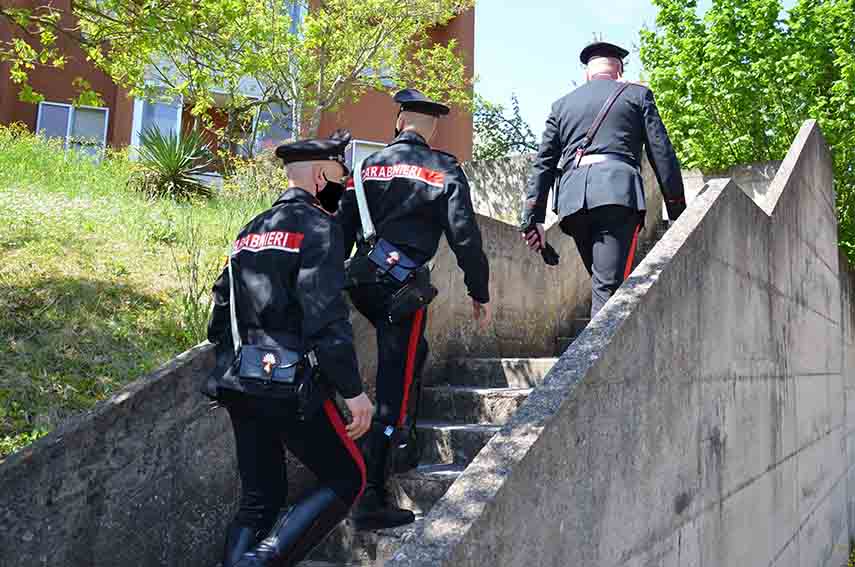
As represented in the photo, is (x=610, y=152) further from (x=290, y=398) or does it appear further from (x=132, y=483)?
(x=132, y=483)

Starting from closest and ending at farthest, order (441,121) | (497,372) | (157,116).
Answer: (497,372)
(157,116)
(441,121)

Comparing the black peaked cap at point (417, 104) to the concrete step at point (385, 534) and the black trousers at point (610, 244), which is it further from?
the concrete step at point (385, 534)

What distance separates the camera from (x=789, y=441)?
254 inches

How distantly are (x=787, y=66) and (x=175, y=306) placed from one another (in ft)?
24.8

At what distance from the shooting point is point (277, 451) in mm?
2975

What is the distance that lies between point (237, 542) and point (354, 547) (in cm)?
87

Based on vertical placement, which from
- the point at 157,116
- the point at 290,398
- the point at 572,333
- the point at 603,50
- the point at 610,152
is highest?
the point at 157,116

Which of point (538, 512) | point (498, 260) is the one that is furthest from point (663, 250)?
point (498, 260)

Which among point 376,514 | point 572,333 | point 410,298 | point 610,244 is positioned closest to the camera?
point 376,514

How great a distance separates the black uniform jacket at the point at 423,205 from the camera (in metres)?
3.74

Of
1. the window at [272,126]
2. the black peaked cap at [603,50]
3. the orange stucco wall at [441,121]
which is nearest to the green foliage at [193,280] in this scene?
the black peaked cap at [603,50]

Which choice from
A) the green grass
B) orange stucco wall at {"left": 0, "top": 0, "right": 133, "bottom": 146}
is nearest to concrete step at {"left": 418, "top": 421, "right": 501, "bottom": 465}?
the green grass

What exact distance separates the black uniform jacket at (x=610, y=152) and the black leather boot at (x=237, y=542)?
245 centimetres

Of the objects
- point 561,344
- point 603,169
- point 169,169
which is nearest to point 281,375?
point 603,169
